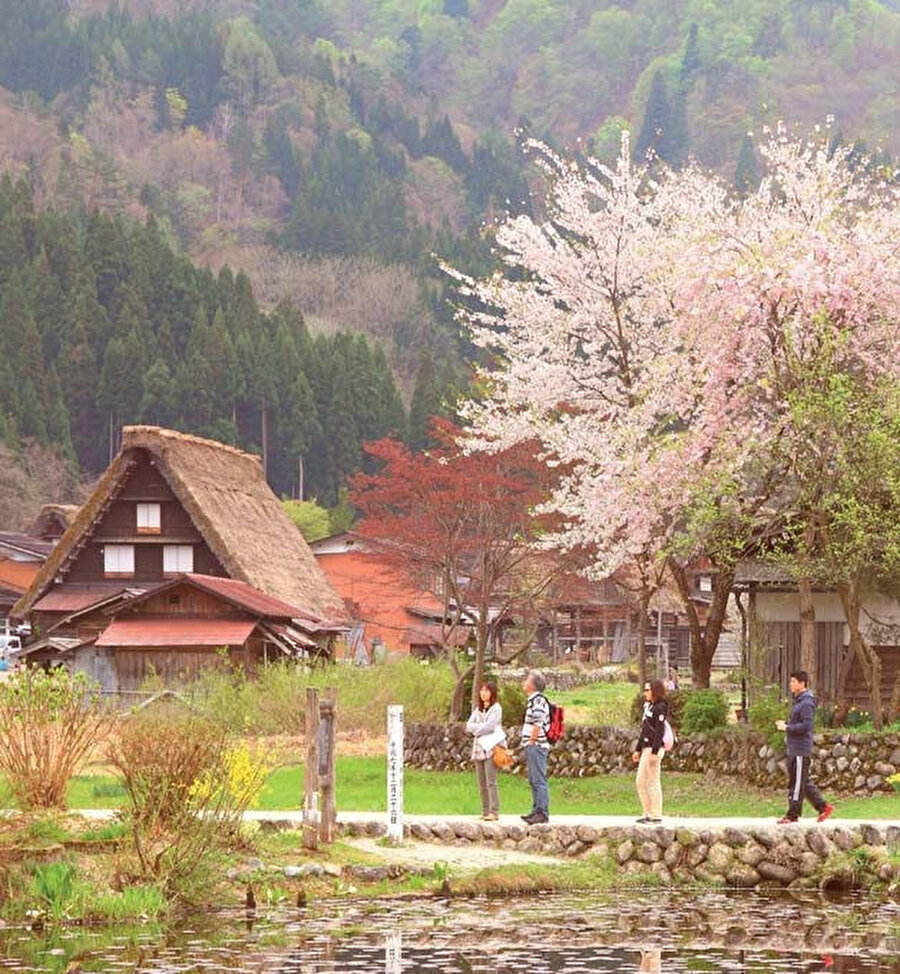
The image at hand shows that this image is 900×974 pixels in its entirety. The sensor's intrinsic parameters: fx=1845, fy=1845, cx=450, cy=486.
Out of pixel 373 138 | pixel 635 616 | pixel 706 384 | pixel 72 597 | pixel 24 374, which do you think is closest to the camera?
pixel 706 384

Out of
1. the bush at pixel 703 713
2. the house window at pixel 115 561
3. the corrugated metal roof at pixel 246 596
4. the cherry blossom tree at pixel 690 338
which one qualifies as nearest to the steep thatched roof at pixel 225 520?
the house window at pixel 115 561

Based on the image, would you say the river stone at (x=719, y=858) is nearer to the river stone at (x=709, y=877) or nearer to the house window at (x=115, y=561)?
the river stone at (x=709, y=877)

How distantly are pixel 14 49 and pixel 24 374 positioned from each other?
284 feet

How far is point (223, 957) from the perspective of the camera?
48.4ft

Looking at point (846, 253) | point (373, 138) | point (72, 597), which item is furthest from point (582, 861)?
point (373, 138)

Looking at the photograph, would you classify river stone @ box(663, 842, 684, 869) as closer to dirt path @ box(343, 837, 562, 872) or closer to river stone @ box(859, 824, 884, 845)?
dirt path @ box(343, 837, 562, 872)

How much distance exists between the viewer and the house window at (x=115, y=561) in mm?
54844

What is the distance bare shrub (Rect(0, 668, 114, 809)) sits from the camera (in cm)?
1848

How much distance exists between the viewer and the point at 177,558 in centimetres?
5422

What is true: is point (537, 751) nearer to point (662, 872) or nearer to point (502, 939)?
point (662, 872)

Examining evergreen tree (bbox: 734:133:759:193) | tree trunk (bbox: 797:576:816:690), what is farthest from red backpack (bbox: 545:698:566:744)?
evergreen tree (bbox: 734:133:759:193)

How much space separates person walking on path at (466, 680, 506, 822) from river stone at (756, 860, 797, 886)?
3.04 metres

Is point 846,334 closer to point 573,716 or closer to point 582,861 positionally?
point 582,861

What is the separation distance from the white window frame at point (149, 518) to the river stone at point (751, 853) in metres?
36.1
